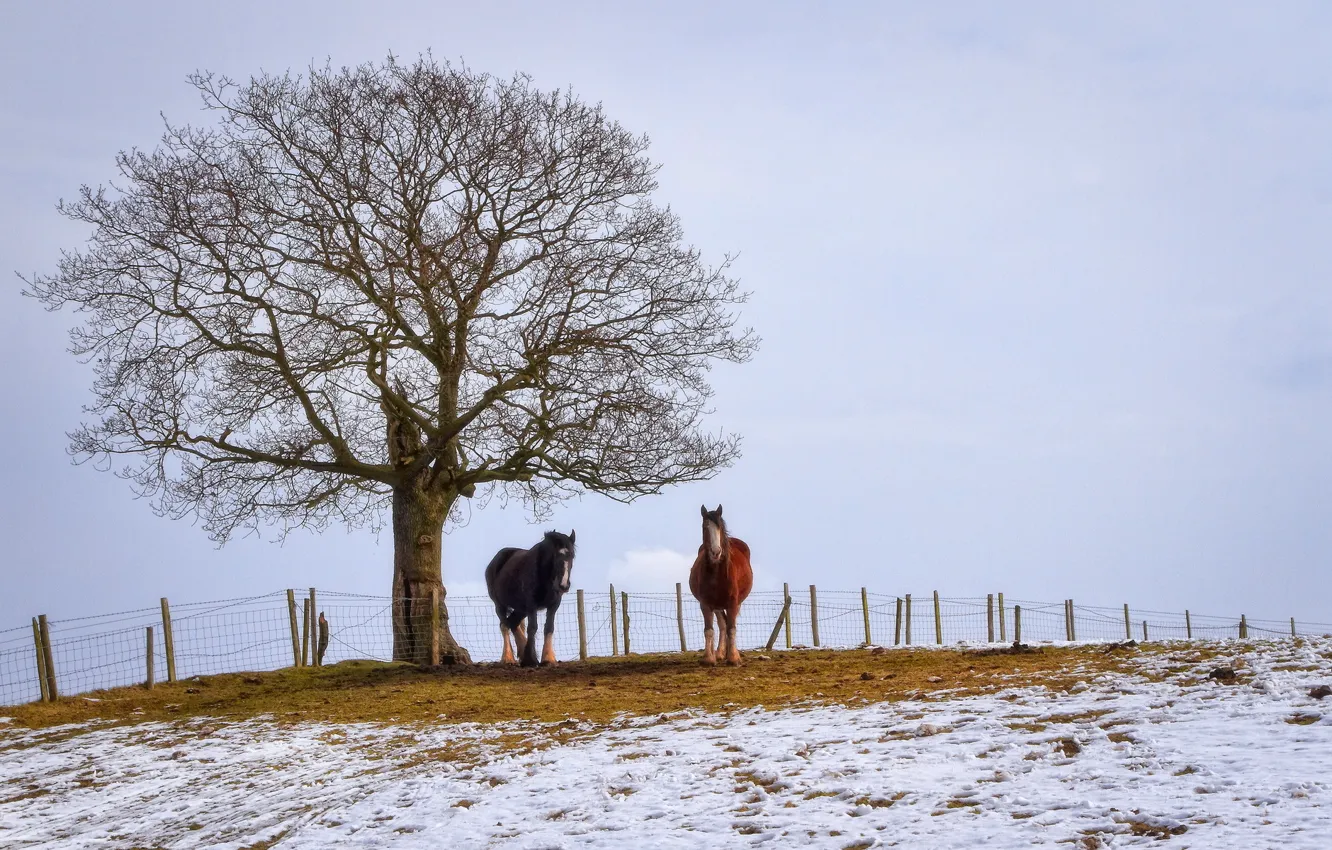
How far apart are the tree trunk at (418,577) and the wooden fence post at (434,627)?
Result: 79 mm

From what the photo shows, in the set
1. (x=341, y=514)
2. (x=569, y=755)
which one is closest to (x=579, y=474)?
(x=341, y=514)

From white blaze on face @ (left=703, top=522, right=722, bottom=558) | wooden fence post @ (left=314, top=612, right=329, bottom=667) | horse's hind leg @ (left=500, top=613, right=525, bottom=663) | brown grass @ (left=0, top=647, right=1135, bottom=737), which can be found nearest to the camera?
brown grass @ (left=0, top=647, right=1135, bottom=737)

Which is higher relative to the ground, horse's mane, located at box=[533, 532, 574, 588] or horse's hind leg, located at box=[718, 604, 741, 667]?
horse's mane, located at box=[533, 532, 574, 588]

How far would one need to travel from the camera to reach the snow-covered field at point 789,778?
23.4 feet

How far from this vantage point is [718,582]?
17828 millimetres

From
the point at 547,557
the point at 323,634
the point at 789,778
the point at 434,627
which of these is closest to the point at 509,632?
the point at 434,627

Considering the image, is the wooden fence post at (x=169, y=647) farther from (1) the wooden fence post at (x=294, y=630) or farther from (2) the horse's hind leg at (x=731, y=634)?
(2) the horse's hind leg at (x=731, y=634)

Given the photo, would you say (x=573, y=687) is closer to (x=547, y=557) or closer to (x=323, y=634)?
(x=547, y=557)

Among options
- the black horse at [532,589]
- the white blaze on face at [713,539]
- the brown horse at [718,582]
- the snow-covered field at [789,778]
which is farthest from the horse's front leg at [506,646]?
the snow-covered field at [789,778]

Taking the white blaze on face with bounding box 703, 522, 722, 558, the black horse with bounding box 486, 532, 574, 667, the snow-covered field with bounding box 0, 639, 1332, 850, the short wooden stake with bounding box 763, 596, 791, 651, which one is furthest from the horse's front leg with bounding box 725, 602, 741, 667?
the snow-covered field with bounding box 0, 639, 1332, 850

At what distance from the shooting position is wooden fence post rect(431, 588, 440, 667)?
67.8 ft

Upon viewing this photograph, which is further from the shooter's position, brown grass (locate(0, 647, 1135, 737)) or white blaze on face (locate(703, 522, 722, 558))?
white blaze on face (locate(703, 522, 722, 558))

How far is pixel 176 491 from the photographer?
819 inches

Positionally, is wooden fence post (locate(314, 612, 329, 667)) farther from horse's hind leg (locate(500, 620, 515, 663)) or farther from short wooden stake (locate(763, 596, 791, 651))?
short wooden stake (locate(763, 596, 791, 651))
